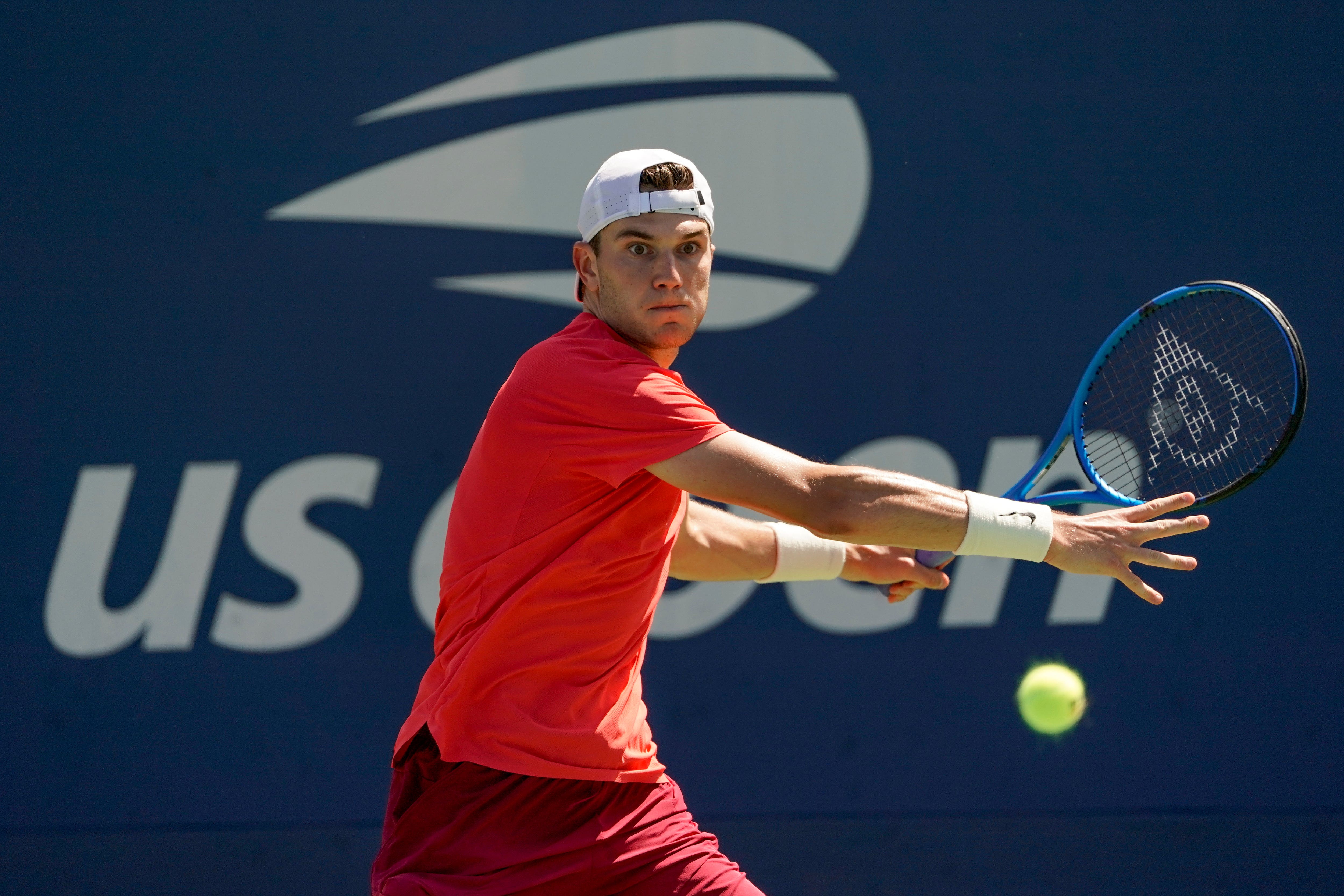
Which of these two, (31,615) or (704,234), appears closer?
(704,234)

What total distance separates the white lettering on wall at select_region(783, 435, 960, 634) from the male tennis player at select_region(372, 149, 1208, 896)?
1661mm

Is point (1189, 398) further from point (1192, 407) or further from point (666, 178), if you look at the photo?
point (666, 178)

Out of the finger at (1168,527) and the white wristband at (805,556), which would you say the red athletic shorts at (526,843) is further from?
the finger at (1168,527)

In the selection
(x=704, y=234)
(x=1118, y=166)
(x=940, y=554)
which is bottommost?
(x=940, y=554)

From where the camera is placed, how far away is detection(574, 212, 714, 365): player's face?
224 centimetres

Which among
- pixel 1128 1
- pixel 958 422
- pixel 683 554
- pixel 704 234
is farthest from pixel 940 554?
pixel 1128 1

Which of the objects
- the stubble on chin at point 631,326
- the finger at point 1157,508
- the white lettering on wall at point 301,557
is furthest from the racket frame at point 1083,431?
the white lettering on wall at point 301,557

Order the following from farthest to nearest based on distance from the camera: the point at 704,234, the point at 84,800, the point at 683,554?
the point at 84,800 → the point at 683,554 → the point at 704,234

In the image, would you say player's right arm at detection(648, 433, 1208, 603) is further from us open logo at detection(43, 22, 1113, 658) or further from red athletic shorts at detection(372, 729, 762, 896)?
us open logo at detection(43, 22, 1113, 658)

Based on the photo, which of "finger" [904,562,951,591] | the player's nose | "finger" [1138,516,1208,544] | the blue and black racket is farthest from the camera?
the blue and black racket

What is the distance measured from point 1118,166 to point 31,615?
11.9ft

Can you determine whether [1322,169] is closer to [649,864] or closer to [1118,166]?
[1118,166]

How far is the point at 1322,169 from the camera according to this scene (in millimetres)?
3859

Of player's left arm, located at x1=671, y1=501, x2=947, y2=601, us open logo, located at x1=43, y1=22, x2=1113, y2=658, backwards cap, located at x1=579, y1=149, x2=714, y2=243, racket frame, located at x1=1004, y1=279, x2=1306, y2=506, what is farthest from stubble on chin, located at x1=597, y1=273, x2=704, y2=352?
us open logo, located at x1=43, y1=22, x2=1113, y2=658
